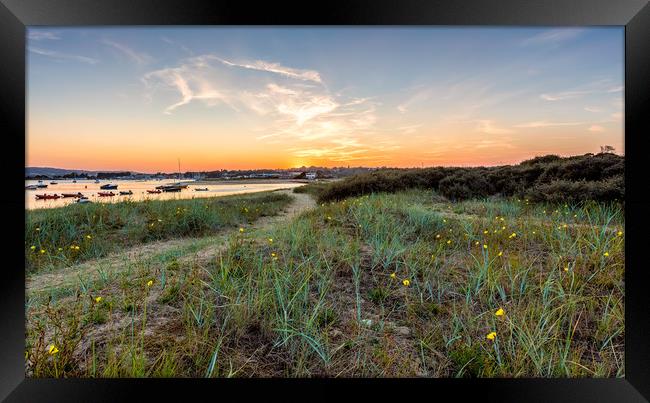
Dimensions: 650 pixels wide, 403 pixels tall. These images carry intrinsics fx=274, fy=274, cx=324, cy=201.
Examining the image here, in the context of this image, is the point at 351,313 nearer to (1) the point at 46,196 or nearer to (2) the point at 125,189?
(1) the point at 46,196

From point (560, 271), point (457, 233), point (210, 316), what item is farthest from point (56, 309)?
point (560, 271)

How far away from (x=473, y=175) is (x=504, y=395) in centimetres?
370

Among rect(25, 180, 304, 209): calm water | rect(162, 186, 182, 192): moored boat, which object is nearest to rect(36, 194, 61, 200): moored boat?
rect(25, 180, 304, 209): calm water

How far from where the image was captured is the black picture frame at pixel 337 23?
1.56 m

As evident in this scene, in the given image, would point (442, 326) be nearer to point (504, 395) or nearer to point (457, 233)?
point (504, 395)

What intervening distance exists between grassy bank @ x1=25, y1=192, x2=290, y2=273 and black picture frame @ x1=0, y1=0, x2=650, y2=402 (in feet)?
2.94

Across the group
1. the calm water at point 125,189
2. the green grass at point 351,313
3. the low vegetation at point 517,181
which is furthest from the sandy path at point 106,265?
the low vegetation at point 517,181

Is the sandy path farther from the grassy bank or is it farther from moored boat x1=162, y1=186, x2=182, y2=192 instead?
moored boat x1=162, y1=186, x2=182, y2=192

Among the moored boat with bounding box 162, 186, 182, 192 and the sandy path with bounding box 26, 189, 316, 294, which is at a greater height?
the moored boat with bounding box 162, 186, 182, 192

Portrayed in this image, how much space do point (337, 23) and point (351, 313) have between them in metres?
1.86

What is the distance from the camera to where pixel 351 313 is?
5.95 feet

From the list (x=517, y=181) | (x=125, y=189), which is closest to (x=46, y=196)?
A: (x=125, y=189)

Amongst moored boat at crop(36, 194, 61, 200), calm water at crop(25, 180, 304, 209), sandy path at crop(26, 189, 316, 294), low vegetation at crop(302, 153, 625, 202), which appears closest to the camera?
sandy path at crop(26, 189, 316, 294)

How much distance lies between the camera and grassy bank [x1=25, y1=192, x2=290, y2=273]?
2.87 m
